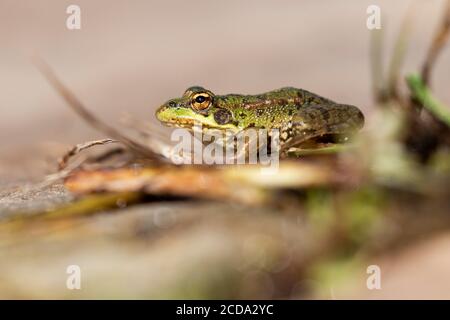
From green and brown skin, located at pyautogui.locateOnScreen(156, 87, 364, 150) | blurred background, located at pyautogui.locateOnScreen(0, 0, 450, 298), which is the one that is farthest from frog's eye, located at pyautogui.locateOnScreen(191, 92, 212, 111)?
blurred background, located at pyautogui.locateOnScreen(0, 0, 450, 298)

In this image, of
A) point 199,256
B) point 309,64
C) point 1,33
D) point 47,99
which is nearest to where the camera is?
point 199,256

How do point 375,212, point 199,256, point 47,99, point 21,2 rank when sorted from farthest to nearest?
point 21,2, point 47,99, point 199,256, point 375,212

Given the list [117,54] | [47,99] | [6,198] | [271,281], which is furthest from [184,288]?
[117,54]

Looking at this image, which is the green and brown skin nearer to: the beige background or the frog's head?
the frog's head

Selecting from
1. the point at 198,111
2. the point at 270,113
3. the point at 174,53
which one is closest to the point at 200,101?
the point at 198,111

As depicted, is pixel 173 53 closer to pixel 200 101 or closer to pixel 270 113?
pixel 200 101

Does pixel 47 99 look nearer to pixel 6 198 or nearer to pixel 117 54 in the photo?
pixel 117 54

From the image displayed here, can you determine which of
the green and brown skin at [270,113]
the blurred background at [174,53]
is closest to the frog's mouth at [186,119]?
the green and brown skin at [270,113]
